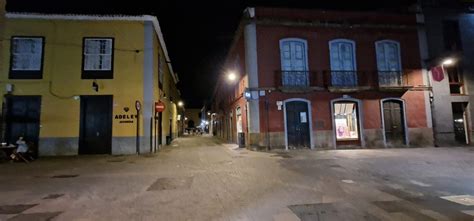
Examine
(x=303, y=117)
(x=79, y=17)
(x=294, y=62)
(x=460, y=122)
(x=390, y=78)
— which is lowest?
(x=460, y=122)

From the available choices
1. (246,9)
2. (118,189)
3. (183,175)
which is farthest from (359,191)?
(246,9)

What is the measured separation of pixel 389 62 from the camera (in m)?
15.9

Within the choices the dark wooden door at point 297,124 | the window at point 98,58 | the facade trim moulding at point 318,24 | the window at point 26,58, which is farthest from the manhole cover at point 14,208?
the facade trim moulding at point 318,24

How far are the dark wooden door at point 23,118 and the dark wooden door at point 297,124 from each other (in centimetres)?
1254

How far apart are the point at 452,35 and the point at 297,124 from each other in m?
11.2

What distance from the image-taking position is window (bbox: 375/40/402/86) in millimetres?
15547

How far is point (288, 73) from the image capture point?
1484cm

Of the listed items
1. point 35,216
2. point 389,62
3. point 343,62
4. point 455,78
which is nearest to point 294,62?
point 343,62

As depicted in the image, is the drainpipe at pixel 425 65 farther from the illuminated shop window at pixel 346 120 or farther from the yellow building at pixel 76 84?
the yellow building at pixel 76 84

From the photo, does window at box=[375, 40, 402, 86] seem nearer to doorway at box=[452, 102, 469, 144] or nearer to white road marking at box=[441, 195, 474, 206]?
doorway at box=[452, 102, 469, 144]

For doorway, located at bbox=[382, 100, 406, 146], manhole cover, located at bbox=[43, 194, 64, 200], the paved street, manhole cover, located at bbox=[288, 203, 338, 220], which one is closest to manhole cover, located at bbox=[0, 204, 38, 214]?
the paved street

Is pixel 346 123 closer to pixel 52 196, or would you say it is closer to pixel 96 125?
pixel 96 125

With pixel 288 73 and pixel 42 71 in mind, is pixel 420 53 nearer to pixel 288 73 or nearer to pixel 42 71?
pixel 288 73

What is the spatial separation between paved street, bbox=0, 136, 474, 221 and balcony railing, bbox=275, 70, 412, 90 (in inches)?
261
